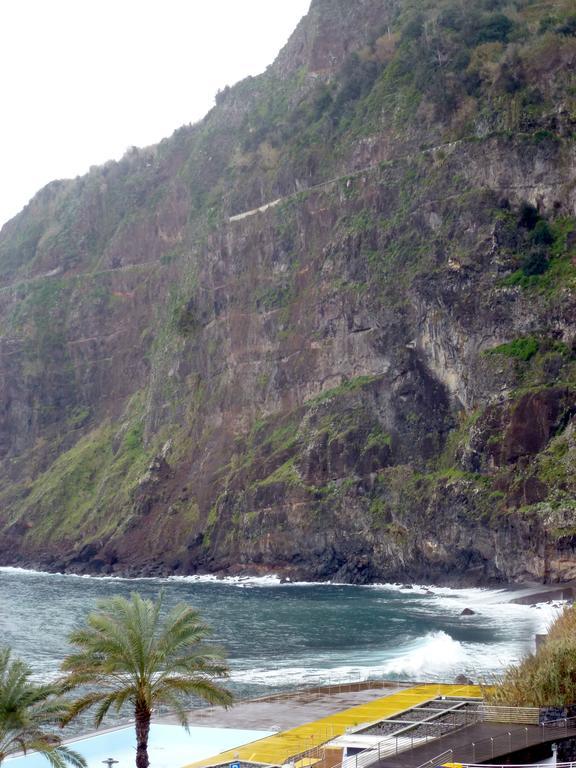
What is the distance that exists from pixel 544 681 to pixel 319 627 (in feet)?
150

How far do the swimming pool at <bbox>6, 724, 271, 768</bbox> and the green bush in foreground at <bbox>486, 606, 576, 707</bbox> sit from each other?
1031cm

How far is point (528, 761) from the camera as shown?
3238 cm

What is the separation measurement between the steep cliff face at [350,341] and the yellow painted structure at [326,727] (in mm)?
42046

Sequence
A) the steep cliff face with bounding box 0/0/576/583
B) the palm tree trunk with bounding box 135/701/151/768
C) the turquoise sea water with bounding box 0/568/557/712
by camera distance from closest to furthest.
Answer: the palm tree trunk with bounding box 135/701/151/768, the turquoise sea water with bounding box 0/568/557/712, the steep cliff face with bounding box 0/0/576/583

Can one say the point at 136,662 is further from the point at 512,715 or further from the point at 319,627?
the point at 319,627

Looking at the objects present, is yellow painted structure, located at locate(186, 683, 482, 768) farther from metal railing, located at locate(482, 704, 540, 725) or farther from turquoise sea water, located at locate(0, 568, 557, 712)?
turquoise sea water, located at locate(0, 568, 557, 712)

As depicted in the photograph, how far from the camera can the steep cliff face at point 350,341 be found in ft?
330

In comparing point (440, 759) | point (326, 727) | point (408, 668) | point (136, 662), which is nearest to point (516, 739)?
point (440, 759)

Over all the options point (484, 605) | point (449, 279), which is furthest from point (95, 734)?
point (449, 279)

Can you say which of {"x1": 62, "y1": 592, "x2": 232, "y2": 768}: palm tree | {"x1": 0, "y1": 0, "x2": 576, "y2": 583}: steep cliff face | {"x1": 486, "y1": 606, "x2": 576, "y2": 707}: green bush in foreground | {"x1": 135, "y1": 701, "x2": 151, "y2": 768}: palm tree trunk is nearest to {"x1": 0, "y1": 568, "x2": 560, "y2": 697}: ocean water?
{"x1": 0, "y1": 0, "x2": 576, "y2": 583}: steep cliff face

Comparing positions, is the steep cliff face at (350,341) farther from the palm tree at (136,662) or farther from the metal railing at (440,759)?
the palm tree at (136,662)

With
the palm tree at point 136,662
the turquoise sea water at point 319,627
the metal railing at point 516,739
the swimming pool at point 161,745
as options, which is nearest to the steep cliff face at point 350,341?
the turquoise sea water at point 319,627

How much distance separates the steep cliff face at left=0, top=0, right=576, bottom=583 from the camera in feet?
330

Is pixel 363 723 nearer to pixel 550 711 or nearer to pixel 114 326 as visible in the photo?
pixel 550 711
